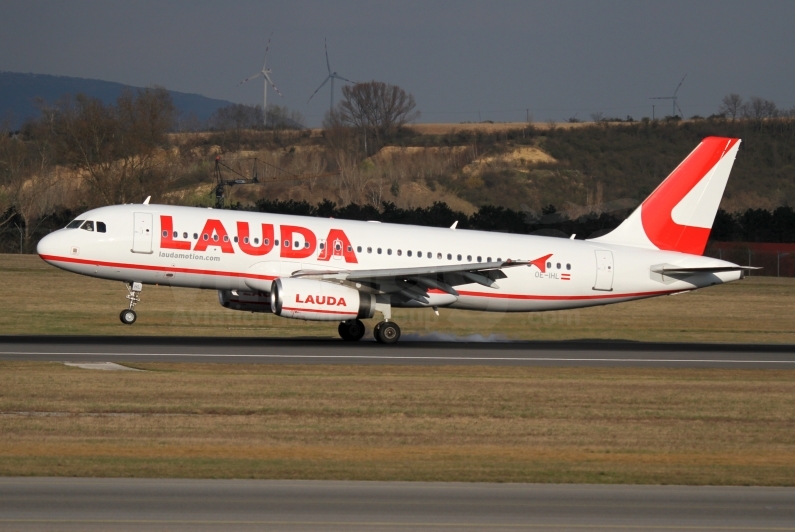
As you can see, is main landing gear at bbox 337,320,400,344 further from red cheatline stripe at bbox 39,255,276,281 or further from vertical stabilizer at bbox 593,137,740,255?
vertical stabilizer at bbox 593,137,740,255

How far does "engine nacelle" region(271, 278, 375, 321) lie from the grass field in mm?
5951

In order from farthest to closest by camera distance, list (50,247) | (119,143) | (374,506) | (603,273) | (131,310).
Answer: (119,143) → (603,273) → (131,310) → (50,247) → (374,506)

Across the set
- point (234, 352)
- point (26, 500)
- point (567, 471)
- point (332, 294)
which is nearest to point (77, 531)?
point (26, 500)

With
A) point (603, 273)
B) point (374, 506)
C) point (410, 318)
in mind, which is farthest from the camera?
point (410, 318)

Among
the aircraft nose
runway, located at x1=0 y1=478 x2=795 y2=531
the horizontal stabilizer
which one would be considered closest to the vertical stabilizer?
the horizontal stabilizer

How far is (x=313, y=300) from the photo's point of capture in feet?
97.8

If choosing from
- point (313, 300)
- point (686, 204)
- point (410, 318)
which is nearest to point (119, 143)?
point (410, 318)

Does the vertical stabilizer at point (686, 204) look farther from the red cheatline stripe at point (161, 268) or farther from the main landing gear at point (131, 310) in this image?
the main landing gear at point (131, 310)

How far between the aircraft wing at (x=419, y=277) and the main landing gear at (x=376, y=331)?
1021 mm

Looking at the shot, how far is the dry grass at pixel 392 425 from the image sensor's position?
14375mm

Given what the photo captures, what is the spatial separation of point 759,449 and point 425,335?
21113 millimetres

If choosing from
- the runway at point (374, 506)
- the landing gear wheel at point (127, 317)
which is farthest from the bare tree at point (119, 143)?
the runway at point (374, 506)

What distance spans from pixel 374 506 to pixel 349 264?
20412 mm

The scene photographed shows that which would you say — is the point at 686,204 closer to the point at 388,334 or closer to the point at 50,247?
the point at 388,334
